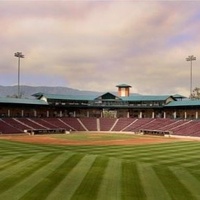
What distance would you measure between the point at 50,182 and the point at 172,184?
11037 mm

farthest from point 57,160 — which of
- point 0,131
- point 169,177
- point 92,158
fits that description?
point 0,131

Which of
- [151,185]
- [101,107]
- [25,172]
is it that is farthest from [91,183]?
[101,107]

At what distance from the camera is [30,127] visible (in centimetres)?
10625

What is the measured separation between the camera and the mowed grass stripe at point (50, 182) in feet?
82.1

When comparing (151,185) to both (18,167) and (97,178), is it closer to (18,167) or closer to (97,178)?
(97,178)

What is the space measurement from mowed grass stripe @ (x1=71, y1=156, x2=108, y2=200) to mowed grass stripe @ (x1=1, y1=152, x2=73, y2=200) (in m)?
4.07

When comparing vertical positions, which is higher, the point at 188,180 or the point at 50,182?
the point at 50,182

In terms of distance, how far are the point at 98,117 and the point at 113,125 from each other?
491 inches

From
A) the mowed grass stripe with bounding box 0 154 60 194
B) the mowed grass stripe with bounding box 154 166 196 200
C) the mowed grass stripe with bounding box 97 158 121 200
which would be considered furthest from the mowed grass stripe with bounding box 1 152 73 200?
the mowed grass stripe with bounding box 154 166 196 200

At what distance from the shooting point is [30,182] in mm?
29266

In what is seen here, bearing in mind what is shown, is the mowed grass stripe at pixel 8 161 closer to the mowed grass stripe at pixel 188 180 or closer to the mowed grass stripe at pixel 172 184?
the mowed grass stripe at pixel 172 184

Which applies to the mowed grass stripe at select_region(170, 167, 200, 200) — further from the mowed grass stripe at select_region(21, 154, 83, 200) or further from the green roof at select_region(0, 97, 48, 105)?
the green roof at select_region(0, 97, 48, 105)

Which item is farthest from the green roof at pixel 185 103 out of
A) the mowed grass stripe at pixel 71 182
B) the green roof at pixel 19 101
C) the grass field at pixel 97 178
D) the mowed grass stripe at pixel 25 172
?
the mowed grass stripe at pixel 71 182

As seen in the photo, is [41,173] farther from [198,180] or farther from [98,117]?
[98,117]
